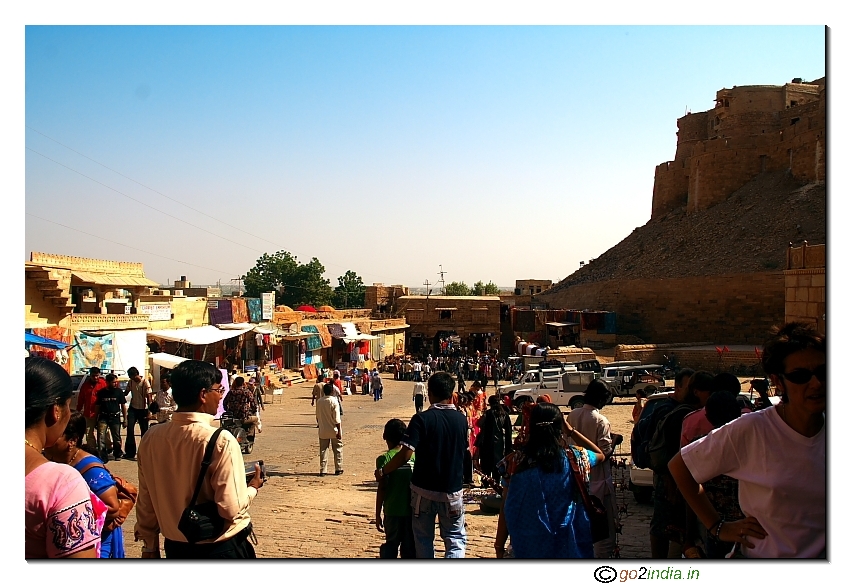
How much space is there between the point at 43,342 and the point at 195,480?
10404 millimetres

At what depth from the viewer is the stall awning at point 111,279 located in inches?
885

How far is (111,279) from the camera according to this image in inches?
955

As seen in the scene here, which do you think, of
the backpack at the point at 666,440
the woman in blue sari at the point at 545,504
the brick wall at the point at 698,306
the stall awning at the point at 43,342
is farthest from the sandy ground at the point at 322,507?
the brick wall at the point at 698,306

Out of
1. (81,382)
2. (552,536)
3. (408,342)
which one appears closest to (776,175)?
(408,342)

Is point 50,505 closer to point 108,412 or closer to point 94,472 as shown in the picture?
point 94,472

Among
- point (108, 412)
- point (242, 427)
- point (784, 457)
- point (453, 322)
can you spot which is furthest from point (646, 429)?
point (453, 322)

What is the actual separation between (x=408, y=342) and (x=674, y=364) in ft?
47.8

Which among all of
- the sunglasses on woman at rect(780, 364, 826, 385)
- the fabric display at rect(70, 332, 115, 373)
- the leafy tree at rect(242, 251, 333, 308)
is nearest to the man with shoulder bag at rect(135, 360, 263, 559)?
the sunglasses on woman at rect(780, 364, 826, 385)

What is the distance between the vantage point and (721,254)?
39.1 meters

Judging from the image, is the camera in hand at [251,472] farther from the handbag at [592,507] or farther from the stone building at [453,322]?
the stone building at [453,322]

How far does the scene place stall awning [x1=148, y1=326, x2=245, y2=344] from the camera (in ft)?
57.1

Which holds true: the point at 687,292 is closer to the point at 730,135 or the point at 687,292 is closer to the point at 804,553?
the point at 730,135

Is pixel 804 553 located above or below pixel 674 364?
above

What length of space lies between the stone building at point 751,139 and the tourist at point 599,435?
40.0m
